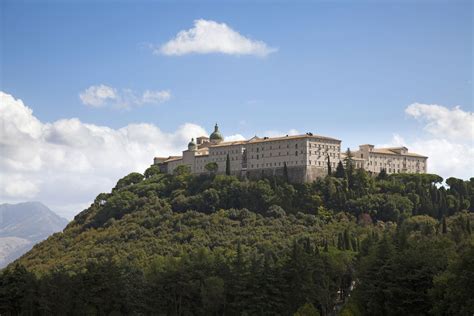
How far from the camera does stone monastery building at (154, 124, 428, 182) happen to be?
138250mm

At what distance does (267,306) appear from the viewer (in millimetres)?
67938

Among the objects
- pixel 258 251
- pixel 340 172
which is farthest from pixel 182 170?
pixel 258 251

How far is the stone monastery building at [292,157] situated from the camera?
138250 mm

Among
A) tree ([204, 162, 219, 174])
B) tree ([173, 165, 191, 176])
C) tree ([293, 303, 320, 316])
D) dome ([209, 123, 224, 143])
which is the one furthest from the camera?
dome ([209, 123, 224, 143])

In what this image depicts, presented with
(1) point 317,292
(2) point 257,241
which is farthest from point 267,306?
(2) point 257,241

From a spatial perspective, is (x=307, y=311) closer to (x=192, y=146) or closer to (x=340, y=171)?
(x=340, y=171)

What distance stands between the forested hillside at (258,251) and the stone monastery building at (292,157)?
12.7 feet

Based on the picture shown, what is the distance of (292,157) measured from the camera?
139500mm

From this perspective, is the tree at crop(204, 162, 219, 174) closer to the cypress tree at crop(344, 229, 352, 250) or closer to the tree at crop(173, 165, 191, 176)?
the tree at crop(173, 165, 191, 176)

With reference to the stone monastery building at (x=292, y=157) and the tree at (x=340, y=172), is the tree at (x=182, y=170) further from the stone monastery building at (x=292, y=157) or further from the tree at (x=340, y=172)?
the tree at (x=340, y=172)

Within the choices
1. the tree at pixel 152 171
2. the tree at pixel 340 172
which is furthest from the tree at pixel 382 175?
the tree at pixel 152 171

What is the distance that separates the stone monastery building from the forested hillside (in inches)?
152

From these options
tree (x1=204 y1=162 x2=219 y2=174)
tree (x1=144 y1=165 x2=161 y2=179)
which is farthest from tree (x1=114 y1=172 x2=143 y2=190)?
tree (x1=204 y1=162 x2=219 y2=174)

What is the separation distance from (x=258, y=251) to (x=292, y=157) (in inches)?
1328
